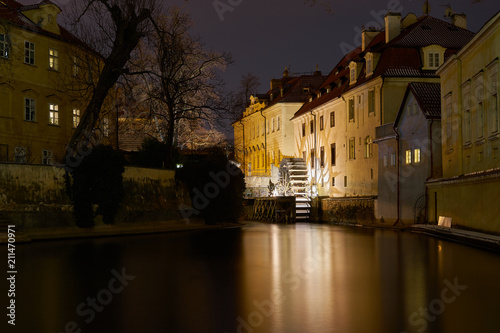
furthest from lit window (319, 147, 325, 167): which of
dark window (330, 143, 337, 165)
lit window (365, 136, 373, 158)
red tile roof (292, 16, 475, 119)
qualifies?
lit window (365, 136, 373, 158)

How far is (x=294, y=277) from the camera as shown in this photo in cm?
1325

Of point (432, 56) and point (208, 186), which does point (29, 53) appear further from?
point (432, 56)

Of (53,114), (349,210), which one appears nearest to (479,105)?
(349,210)

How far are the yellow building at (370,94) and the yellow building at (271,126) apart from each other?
9.03 metres

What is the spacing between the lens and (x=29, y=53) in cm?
3891

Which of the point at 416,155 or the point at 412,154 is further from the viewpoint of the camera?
the point at 412,154

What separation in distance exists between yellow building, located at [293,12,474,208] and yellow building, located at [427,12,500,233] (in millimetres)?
7948

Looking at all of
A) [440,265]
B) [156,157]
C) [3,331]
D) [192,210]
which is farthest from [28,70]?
[3,331]

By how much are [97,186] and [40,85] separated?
11.2 metres

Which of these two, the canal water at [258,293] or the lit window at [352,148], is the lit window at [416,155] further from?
the canal water at [258,293]

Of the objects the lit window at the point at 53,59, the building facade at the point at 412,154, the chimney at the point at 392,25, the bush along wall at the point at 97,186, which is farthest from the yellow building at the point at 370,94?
the lit window at the point at 53,59

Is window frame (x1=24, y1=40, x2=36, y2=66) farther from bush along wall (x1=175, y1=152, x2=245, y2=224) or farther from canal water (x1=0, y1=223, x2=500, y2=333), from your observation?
canal water (x1=0, y1=223, x2=500, y2=333)

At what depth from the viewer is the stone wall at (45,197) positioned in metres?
27.7

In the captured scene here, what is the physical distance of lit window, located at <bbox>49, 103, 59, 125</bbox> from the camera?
40.9 m
